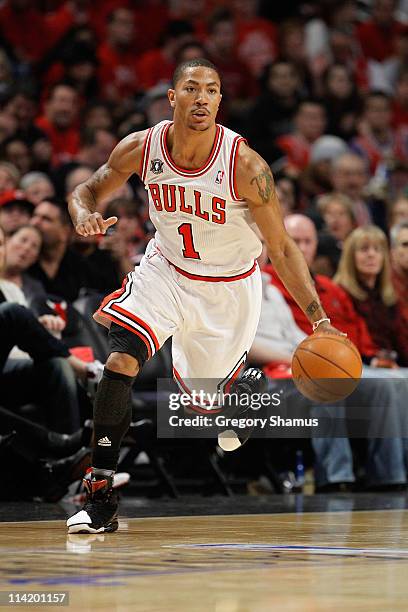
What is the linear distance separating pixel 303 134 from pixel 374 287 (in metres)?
3.49

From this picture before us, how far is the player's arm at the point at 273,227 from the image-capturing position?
16.7 feet

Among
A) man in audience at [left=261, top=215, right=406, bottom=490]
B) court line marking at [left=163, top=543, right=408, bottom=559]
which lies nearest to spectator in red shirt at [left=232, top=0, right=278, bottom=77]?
man in audience at [left=261, top=215, right=406, bottom=490]

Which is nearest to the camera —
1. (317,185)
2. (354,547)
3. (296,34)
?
(354,547)

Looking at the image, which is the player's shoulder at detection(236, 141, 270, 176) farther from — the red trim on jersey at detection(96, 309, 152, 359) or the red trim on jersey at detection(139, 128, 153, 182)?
the red trim on jersey at detection(96, 309, 152, 359)

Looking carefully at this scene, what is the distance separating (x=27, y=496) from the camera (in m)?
6.66

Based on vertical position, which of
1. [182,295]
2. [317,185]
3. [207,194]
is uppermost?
[317,185]

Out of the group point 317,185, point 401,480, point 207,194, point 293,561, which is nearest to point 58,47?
point 317,185

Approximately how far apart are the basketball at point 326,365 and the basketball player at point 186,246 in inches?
3.4

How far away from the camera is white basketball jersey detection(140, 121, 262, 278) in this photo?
16.9ft

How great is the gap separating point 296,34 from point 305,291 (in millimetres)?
8328

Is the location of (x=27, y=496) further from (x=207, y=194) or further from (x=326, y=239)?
(x=326, y=239)

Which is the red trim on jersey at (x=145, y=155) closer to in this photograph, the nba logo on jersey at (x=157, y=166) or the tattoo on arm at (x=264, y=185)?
the nba logo on jersey at (x=157, y=166)

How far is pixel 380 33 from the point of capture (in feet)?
44.9

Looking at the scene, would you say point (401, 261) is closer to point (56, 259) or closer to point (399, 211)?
point (399, 211)
